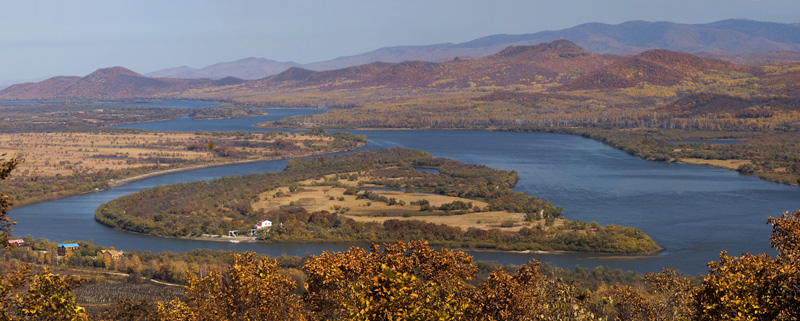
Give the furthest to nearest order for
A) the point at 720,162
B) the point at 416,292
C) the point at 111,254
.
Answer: the point at 720,162 → the point at 111,254 → the point at 416,292

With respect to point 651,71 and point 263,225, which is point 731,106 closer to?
point 651,71

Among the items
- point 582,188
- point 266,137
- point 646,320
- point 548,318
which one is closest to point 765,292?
point 548,318

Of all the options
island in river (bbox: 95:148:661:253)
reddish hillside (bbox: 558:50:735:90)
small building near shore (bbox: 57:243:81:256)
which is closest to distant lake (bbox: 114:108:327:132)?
island in river (bbox: 95:148:661:253)

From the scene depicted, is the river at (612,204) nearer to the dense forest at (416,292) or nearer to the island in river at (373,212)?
the island in river at (373,212)

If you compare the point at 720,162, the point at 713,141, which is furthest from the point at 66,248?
the point at 713,141

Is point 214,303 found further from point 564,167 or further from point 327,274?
point 564,167

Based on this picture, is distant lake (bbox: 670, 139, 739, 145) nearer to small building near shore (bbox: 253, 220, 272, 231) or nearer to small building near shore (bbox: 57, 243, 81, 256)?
small building near shore (bbox: 253, 220, 272, 231)
